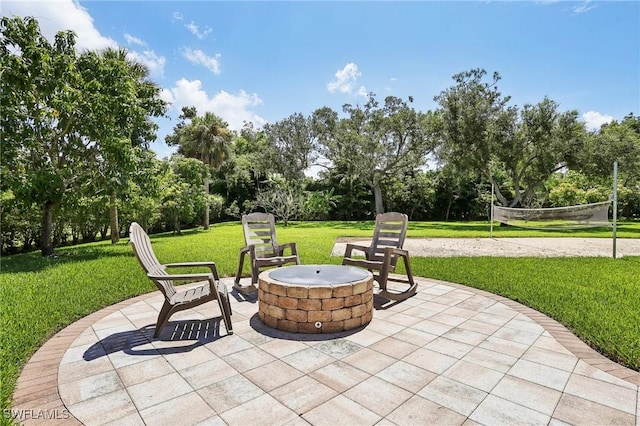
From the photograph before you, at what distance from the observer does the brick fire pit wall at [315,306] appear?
3.66 metres

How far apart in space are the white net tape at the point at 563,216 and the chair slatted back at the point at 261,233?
10.5 metres

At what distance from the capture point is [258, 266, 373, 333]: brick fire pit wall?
366 cm

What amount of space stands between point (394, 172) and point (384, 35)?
18.5 metres

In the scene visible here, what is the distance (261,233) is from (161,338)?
→ 280cm

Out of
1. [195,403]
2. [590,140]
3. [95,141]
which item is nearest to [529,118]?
[590,140]

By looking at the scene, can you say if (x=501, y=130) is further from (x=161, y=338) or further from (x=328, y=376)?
(x=161, y=338)

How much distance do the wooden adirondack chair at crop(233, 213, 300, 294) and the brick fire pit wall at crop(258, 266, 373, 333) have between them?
1539 millimetres

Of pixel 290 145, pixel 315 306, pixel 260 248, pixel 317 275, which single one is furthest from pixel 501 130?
pixel 315 306

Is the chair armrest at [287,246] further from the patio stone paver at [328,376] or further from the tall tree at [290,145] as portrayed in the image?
the tall tree at [290,145]

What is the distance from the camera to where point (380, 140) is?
25.1 metres

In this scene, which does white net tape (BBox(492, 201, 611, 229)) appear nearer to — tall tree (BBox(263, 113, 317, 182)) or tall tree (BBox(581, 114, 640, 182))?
tall tree (BBox(581, 114, 640, 182))

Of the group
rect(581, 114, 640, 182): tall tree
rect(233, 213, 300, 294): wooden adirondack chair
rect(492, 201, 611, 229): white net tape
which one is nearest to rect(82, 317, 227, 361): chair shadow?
rect(233, 213, 300, 294): wooden adirondack chair

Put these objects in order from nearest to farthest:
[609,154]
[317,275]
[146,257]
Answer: [146,257] → [317,275] → [609,154]

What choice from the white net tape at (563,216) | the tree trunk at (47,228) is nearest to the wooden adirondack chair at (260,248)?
the tree trunk at (47,228)
